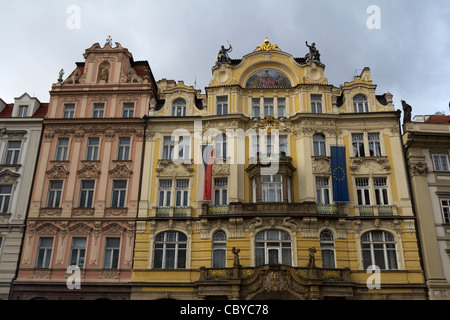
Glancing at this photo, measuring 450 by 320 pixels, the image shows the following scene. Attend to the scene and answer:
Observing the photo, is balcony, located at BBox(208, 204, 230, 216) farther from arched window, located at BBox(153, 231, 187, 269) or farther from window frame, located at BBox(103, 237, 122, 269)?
window frame, located at BBox(103, 237, 122, 269)

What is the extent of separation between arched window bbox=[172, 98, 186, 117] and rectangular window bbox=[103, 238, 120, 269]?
36.3ft

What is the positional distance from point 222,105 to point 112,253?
1426 cm

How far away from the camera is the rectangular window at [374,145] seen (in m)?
32.8

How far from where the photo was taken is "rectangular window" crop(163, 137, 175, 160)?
111 feet

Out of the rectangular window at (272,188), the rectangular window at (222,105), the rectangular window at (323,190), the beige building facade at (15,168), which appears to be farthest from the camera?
the rectangular window at (222,105)

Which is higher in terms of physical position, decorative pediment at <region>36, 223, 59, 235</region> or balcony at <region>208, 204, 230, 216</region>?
balcony at <region>208, 204, 230, 216</region>

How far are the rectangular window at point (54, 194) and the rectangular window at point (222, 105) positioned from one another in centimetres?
1363

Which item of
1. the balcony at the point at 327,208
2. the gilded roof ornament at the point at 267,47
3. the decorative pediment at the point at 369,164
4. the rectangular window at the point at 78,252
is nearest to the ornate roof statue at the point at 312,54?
the gilded roof ornament at the point at 267,47

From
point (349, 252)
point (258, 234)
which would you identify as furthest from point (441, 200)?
point (258, 234)

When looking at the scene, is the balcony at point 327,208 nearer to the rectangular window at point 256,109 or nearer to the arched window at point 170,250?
the rectangular window at point 256,109

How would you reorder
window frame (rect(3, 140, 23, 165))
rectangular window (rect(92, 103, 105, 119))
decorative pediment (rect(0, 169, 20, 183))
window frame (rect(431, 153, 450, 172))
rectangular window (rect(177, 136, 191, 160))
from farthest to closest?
rectangular window (rect(92, 103, 105, 119)) < window frame (rect(3, 140, 23, 165)) < rectangular window (rect(177, 136, 191, 160)) < decorative pediment (rect(0, 169, 20, 183)) < window frame (rect(431, 153, 450, 172))

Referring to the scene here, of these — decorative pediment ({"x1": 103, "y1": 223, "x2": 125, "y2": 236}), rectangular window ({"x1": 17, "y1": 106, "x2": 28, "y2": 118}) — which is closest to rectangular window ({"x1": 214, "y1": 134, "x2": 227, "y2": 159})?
decorative pediment ({"x1": 103, "y1": 223, "x2": 125, "y2": 236})
